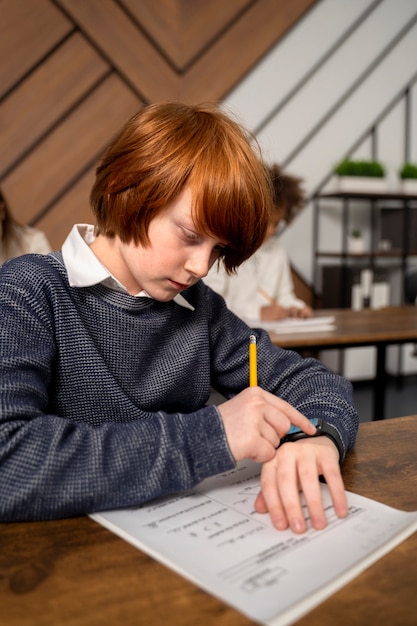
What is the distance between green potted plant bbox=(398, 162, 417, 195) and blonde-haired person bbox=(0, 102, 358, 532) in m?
3.52

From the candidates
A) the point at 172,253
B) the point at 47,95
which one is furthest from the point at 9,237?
the point at 172,253

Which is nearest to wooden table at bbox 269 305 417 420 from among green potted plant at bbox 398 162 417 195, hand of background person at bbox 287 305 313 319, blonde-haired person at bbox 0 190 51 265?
hand of background person at bbox 287 305 313 319

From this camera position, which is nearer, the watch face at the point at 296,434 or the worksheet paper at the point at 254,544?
the worksheet paper at the point at 254,544

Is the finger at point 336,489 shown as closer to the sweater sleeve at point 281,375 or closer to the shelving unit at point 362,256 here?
the sweater sleeve at point 281,375

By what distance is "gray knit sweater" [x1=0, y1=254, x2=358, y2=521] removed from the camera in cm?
65

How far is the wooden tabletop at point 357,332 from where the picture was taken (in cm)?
201

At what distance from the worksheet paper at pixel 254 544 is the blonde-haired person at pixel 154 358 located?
0.08ft

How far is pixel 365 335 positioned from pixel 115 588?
1787mm

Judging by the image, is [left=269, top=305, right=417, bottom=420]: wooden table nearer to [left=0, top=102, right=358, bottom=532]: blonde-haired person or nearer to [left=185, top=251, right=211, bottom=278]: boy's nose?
[left=0, top=102, right=358, bottom=532]: blonde-haired person

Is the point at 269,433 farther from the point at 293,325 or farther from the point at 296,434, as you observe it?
the point at 293,325

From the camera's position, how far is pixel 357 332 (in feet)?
7.27

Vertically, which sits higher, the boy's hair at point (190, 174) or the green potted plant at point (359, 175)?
the green potted plant at point (359, 175)

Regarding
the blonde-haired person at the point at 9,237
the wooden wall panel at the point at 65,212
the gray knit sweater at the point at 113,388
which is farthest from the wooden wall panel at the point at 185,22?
the gray knit sweater at the point at 113,388

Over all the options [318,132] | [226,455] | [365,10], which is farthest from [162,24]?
[226,455]
